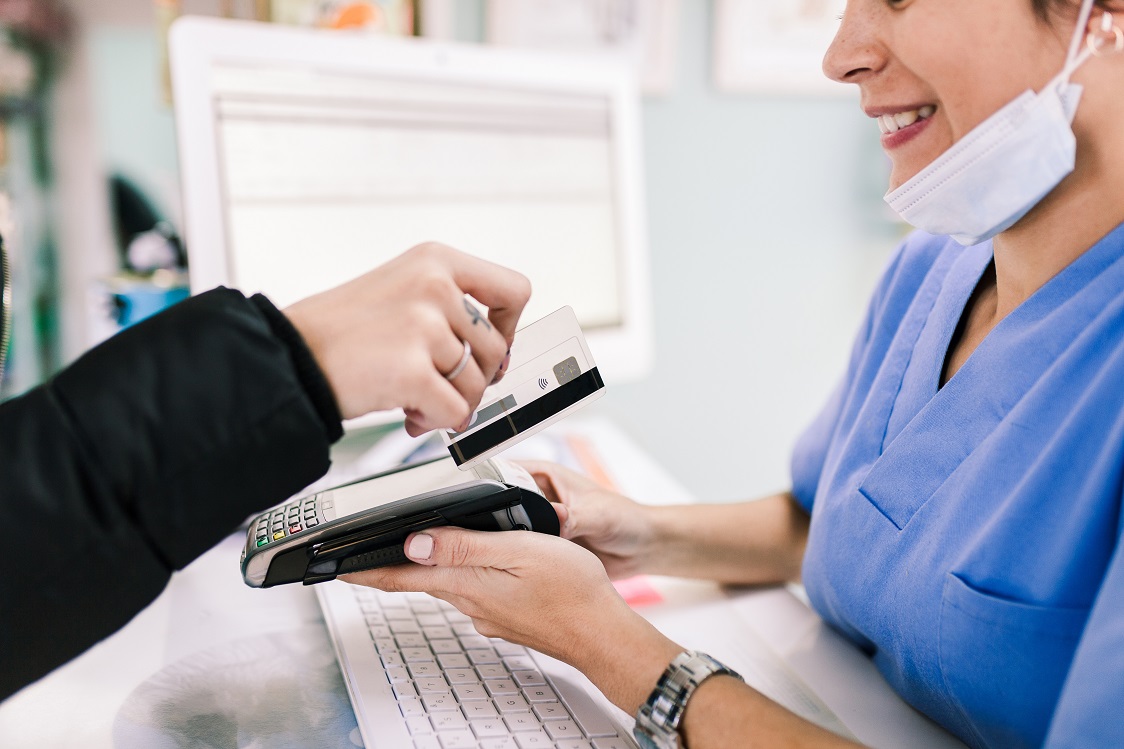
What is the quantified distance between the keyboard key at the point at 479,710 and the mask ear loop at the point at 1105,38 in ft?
→ 1.73

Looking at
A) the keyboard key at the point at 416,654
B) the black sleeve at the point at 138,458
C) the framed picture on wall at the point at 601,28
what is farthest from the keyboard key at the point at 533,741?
the framed picture on wall at the point at 601,28

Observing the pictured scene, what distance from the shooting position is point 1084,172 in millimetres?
505

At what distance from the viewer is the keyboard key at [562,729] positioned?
0.48 metres

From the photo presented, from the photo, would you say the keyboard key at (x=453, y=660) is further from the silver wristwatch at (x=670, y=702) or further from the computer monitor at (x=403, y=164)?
the computer monitor at (x=403, y=164)

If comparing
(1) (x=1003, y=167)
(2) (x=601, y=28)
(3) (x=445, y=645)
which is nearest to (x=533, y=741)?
(3) (x=445, y=645)

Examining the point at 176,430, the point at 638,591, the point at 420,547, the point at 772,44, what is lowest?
the point at 638,591

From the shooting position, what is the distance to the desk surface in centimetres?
50

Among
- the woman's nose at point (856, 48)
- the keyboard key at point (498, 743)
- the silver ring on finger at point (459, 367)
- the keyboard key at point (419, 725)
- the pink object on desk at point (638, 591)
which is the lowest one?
the pink object on desk at point (638, 591)

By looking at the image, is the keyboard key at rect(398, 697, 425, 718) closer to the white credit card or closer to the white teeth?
the white credit card

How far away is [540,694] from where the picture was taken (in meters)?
0.52

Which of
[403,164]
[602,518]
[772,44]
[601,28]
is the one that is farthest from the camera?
[772,44]

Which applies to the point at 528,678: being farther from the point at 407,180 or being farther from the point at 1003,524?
the point at 407,180

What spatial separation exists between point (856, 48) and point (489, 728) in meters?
0.51

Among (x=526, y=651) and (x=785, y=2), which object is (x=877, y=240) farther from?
(x=526, y=651)
